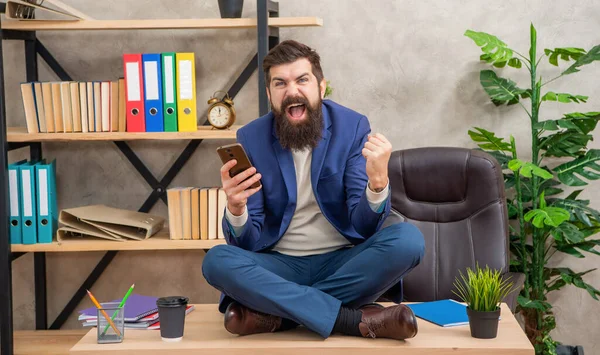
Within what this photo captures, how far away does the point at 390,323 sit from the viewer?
201cm

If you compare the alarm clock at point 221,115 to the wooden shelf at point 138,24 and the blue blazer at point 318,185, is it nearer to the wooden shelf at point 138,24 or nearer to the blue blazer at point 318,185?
the wooden shelf at point 138,24

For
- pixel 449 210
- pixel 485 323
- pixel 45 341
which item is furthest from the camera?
pixel 45 341

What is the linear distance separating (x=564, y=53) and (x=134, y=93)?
1.65 m

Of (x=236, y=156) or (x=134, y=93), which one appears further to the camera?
(x=134, y=93)

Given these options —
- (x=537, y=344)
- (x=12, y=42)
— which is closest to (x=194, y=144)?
(x=12, y=42)

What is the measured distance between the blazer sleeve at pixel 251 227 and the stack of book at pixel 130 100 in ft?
2.07

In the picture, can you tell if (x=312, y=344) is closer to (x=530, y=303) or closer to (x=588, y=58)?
(x=530, y=303)

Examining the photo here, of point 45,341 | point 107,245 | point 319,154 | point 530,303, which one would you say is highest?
point 319,154

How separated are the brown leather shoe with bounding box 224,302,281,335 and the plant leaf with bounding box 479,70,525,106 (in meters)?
1.37

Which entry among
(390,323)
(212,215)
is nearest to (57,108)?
(212,215)

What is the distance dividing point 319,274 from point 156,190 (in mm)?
1199

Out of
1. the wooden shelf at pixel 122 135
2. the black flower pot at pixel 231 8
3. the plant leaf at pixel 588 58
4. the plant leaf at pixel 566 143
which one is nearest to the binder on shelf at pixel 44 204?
the wooden shelf at pixel 122 135

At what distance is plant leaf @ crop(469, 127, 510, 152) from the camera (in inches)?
115

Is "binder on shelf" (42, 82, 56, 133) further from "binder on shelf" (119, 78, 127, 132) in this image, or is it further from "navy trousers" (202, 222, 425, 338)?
"navy trousers" (202, 222, 425, 338)
